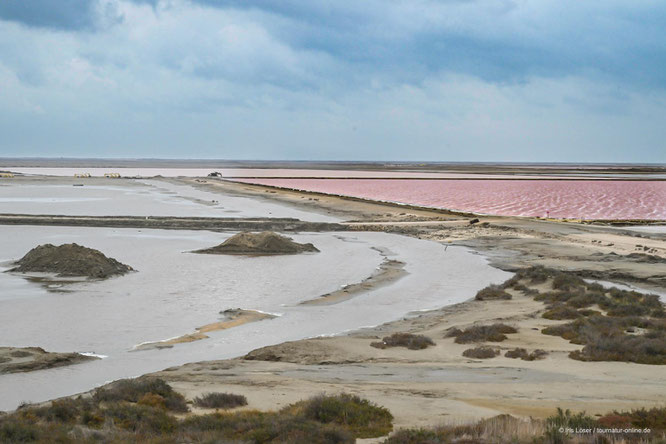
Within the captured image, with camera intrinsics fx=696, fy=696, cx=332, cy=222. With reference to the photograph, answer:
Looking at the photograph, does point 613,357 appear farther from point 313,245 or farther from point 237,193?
point 237,193

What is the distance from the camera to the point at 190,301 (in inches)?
774

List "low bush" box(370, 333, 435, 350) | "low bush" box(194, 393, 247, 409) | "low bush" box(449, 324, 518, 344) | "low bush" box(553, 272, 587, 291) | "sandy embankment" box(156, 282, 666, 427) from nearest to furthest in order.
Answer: "low bush" box(194, 393, 247, 409) → "sandy embankment" box(156, 282, 666, 427) → "low bush" box(370, 333, 435, 350) → "low bush" box(449, 324, 518, 344) → "low bush" box(553, 272, 587, 291)

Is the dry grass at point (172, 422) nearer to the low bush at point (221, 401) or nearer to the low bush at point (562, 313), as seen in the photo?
the low bush at point (221, 401)

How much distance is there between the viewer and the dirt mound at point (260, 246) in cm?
3070

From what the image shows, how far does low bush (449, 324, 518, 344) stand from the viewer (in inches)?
558

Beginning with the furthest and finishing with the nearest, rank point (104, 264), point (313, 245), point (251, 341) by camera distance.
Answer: point (313, 245) < point (104, 264) < point (251, 341)

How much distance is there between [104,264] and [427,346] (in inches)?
562

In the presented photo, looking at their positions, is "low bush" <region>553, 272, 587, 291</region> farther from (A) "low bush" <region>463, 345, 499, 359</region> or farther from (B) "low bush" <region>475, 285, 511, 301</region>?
(A) "low bush" <region>463, 345, 499, 359</region>

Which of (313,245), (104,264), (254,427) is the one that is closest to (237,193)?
(313,245)

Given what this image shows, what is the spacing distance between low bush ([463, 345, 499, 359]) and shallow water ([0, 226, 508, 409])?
3808mm

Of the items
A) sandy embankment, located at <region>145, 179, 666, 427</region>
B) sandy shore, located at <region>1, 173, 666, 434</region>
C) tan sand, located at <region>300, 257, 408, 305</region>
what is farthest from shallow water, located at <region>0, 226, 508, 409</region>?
sandy embankment, located at <region>145, 179, 666, 427</region>

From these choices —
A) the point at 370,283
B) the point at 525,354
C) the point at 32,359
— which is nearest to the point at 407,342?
the point at 525,354

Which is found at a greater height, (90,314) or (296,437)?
(296,437)

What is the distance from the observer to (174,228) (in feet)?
135
